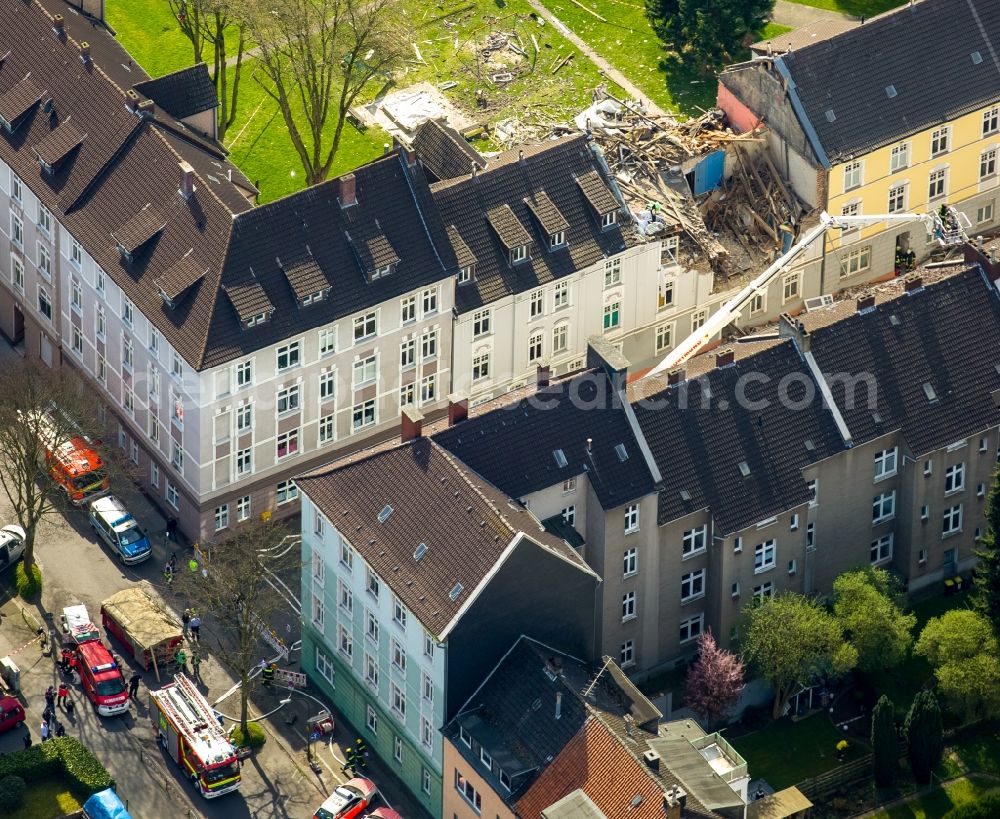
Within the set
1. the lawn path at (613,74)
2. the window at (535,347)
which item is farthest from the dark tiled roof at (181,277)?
the lawn path at (613,74)

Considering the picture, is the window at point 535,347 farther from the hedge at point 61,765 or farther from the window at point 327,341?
the hedge at point 61,765

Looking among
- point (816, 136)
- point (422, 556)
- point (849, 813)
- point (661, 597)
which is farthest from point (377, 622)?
point (816, 136)

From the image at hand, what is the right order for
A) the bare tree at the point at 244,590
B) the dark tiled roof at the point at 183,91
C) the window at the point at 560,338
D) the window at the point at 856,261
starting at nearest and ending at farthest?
the bare tree at the point at 244,590, the window at the point at 560,338, the dark tiled roof at the point at 183,91, the window at the point at 856,261

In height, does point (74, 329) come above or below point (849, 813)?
above

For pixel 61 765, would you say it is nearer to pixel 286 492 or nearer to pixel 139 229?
pixel 286 492

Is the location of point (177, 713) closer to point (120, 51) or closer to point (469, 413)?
point (469, 413)

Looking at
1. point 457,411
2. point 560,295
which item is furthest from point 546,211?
point 457,411

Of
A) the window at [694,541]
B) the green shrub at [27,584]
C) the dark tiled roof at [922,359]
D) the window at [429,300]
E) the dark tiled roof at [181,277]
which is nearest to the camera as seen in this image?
the window at [694,541]
